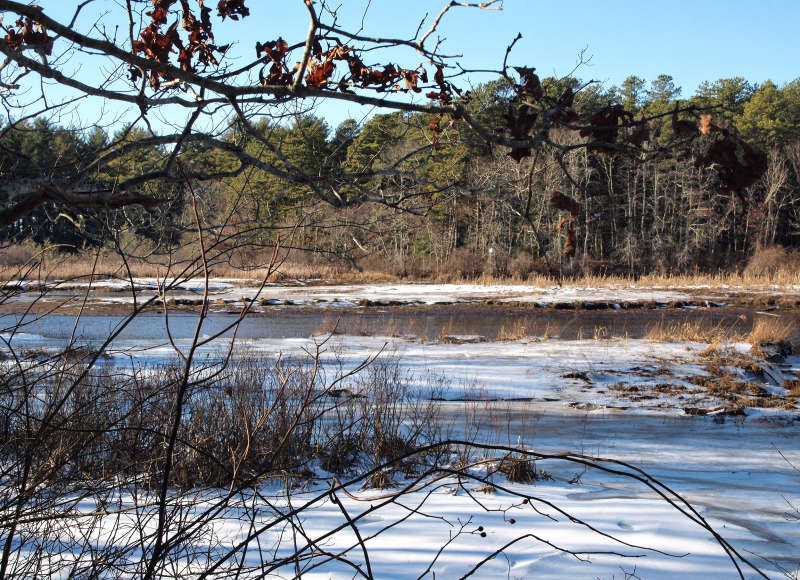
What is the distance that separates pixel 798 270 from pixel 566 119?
3857 centimetres

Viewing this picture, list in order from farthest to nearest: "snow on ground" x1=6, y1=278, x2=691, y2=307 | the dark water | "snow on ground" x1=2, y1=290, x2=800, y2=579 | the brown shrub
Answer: the brown shrub < "snow on ground" x1=6, y1=278, x2=691, y2=307 < the dark water < "snow on ground" x1=2, y1=290, x2=800, y2=579

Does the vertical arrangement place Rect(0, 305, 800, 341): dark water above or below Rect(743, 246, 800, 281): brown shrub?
below

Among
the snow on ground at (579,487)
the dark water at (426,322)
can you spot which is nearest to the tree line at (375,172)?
the snow on ground at (579,487)

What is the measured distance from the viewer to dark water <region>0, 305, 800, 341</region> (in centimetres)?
1774

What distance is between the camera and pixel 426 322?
2123 cm

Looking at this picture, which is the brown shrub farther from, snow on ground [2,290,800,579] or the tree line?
the tree line

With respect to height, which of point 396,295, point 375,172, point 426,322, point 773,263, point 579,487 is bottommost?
point 426,322

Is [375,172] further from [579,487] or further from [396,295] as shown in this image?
[396,295]

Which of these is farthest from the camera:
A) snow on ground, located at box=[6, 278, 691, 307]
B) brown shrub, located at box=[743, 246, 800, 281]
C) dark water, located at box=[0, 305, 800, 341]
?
brown shrub, located at box=[743, 246, 800, 281]

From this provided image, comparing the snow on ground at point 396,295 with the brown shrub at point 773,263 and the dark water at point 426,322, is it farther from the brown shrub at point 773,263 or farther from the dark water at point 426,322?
the brown shrub at point 773,263

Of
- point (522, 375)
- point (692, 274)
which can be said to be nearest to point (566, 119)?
point (522, 375)

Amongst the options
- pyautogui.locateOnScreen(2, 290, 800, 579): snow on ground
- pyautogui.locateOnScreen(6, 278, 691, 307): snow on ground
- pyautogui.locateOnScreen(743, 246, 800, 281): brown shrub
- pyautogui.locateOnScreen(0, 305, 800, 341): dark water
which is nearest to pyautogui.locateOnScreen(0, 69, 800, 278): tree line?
pyautogui.locateOnScreen(2, 290, 800, 579): snow on ground

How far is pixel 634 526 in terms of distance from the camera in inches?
189

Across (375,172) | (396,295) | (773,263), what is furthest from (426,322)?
(773,263)
